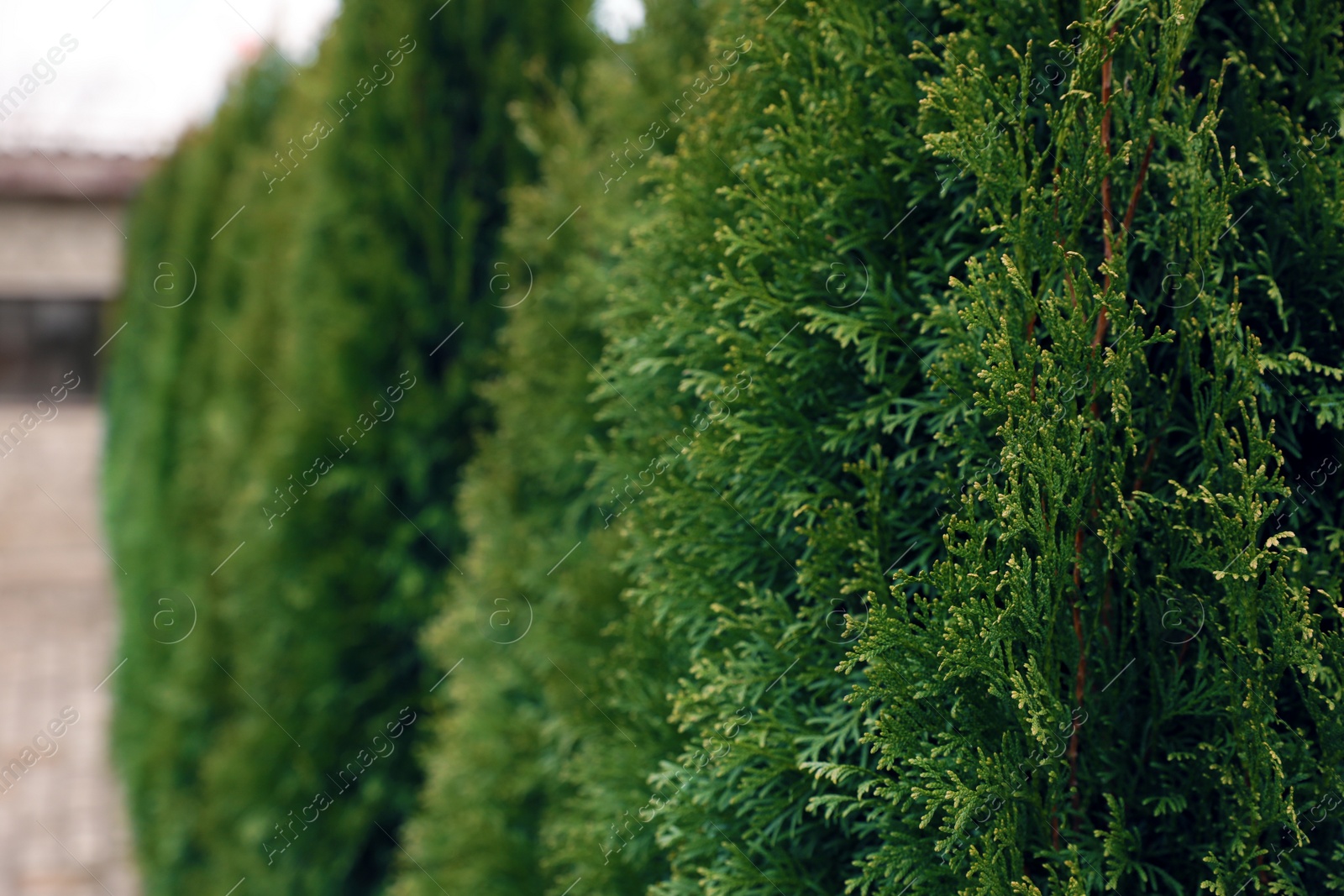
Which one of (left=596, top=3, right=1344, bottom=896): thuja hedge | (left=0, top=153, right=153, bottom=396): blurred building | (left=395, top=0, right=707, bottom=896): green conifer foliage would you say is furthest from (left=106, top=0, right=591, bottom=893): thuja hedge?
(left=0, top=153, right=153, bottom=396): blurred building

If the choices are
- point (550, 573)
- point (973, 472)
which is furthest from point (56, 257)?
point (973, 472)

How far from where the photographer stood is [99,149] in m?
16.7

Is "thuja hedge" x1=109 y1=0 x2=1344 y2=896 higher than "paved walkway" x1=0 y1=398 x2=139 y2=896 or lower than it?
lower

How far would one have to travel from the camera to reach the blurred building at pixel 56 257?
53.5ft

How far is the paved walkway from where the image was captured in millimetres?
8078

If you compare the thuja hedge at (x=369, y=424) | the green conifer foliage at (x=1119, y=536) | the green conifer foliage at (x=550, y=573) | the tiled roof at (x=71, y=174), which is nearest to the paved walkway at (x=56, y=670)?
the thuja hedge at (x=369, y=424)

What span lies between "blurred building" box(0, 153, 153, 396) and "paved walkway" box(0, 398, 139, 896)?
99 cm

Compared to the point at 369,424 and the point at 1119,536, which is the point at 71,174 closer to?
the point at 369,424

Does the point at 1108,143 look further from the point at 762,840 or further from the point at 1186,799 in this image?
the point at 762,840

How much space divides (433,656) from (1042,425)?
3218mm

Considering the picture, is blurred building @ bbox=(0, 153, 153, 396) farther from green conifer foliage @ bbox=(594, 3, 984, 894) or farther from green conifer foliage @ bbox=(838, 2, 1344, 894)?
green conifer foliage @ bbox=(838, 2, 1344, 894)

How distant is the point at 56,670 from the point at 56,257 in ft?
29.9

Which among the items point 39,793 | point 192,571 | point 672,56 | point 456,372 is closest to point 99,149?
point 39,793

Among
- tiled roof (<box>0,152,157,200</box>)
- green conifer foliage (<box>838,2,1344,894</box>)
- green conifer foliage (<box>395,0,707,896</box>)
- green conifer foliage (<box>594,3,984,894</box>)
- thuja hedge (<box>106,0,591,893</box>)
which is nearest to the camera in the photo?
green conifer foliage (<box>838,2,1344,894</box>)
